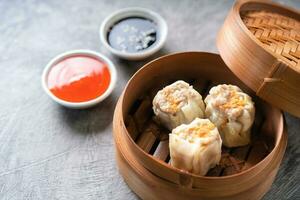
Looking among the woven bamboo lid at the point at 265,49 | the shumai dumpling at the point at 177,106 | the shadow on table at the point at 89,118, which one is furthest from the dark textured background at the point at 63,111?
the woven bamboo lid at the point at 265,49

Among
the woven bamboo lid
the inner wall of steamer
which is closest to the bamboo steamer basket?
the inner wall of steamer

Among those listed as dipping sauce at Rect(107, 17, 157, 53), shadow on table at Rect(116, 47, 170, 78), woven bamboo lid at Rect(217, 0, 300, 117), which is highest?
woven bamboo lid at Rect(217, 0, 300, 117)

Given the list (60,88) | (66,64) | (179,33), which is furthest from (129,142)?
(179,33)

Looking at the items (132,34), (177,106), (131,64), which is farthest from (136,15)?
(177,106)

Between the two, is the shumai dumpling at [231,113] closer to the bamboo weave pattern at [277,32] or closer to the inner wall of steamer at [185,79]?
the inner wall of steamer at [185,79]

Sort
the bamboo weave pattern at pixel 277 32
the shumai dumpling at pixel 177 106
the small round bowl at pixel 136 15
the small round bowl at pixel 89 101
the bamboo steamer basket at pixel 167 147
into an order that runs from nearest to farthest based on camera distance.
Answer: the bamboo steamer basket at pixel 167 147, the bamboo weave pattern at pixel 277 32, the shumai dumpling at pixel 177 106, the small round bowl at pixel 89 101, the small round bowl at pixel 136 15

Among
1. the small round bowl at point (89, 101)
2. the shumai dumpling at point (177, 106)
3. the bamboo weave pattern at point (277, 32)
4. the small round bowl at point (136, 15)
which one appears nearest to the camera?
the bamboo weave pattern at point (277, 32)

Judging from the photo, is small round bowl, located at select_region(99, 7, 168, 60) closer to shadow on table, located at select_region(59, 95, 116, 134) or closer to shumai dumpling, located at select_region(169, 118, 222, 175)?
shadow on table, located at select_region(59, 95, 116, 134)

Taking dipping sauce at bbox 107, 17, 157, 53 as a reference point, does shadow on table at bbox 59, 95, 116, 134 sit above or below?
below
